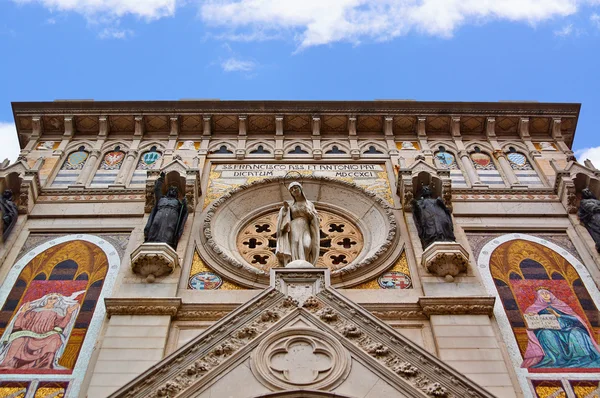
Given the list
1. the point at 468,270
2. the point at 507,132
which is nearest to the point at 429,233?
the point at 468,270

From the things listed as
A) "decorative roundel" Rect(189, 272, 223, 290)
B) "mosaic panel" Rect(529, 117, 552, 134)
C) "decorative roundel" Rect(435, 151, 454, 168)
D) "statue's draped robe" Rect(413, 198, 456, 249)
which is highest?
"mosaic panel" Rect(529, 117, 552, 134)

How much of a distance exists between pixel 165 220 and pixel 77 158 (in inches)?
202

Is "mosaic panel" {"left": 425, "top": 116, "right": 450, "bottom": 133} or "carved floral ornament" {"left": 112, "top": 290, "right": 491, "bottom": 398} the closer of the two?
"carved floral ornament" {"left": 112, "top": 290, "right": 491, "bottom": 398}

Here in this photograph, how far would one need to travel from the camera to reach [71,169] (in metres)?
16.7

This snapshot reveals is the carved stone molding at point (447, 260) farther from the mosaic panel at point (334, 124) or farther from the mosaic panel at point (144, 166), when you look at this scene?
the mosaic panel at point (144, 166)

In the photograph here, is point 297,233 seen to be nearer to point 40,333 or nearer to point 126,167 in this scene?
point 40,333

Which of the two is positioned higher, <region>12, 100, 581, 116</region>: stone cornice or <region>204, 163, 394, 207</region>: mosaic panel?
<region>12, 100, 581, 116</region>: stone cornice

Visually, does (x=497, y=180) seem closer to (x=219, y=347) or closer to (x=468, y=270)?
(x=468, y=270)

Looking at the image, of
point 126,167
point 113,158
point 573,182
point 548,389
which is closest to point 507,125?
point 573,182

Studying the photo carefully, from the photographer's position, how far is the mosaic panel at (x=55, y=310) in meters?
10.7

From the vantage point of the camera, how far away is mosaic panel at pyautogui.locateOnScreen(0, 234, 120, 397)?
10.7 m

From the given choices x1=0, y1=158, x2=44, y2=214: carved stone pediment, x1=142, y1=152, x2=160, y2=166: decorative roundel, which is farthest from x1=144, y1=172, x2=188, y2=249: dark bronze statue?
x1=0, y1=158, x2=44, y2=214: carved stone pediment

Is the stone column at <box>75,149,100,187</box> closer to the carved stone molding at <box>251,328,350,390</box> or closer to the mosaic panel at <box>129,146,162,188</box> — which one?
the mosaic panel at <box>129,146,162,188</box>

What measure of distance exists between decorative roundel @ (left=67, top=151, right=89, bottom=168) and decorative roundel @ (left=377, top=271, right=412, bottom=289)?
28.8 ft
